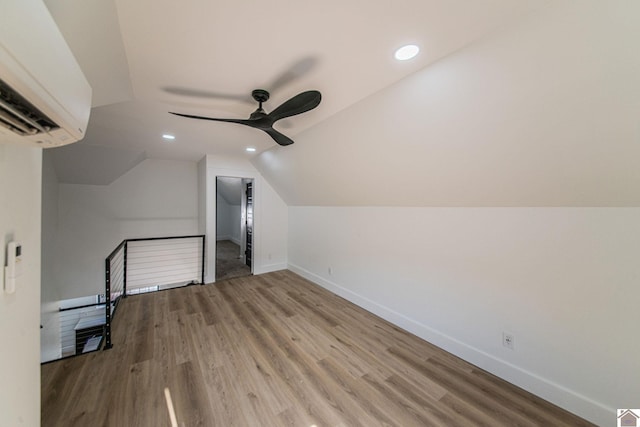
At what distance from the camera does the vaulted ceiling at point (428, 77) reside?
3.70 feet

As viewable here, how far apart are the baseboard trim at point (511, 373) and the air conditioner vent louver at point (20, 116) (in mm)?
3034

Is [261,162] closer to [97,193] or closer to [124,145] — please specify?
[124,145]

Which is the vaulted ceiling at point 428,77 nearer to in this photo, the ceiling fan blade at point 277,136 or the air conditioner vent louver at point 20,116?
the ceiling fan blade at point 277,136

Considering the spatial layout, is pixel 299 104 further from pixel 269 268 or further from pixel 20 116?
pixel 269 268

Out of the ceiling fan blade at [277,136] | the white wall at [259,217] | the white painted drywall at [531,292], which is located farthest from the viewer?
the white wall at [259,217]

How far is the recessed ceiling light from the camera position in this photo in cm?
141

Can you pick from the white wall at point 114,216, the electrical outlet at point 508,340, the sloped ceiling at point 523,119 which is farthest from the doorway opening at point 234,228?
the electrical outlet at point 508,340

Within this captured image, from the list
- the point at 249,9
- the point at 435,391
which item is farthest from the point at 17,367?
the point at 435,391

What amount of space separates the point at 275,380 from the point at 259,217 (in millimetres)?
3248

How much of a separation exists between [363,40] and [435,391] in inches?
101

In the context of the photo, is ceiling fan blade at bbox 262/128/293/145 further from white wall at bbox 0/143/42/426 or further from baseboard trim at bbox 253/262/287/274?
baseboard trim at bbox 253/262/287/274

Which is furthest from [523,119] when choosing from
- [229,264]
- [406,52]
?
[229,264]

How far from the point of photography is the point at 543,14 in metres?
1.09

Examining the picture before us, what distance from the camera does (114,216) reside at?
4.41 m
